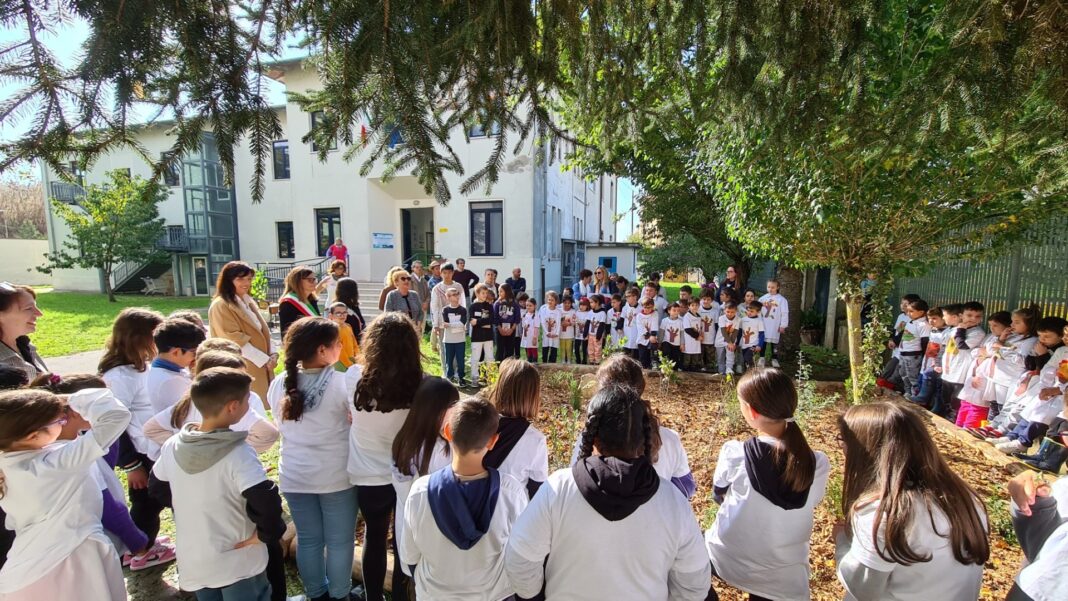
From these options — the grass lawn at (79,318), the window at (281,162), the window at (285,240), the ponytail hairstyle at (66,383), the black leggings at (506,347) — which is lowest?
the grass lawn at (79,318)

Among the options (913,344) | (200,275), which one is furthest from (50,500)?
(200,275)

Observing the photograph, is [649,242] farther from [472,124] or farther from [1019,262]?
[472,124]

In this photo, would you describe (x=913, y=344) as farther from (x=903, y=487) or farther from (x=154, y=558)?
(x=154, y=558)

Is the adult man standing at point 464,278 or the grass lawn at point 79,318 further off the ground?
the adult man standing at point 464,278

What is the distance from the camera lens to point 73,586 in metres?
1.95

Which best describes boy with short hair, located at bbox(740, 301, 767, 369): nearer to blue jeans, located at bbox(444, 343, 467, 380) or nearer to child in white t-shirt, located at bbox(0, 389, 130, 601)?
blue jeans, located at bbox(444, 343, 467, 380)

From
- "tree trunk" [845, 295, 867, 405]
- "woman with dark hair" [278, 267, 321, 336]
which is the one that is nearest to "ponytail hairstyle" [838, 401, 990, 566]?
"tree trunk" [845, 295, 867, 405]

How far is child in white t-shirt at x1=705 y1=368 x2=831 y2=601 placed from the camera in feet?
6.48

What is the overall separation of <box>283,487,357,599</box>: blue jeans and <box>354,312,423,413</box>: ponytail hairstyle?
21.9 inches

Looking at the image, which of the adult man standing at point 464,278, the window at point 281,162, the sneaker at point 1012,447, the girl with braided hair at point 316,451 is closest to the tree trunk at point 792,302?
the sneaker at point 1012,447

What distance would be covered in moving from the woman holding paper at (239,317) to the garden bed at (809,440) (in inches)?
105

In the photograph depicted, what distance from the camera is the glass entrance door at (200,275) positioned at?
69.3 ft

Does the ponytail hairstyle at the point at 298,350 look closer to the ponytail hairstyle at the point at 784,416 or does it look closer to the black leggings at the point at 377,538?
the black leggings at the point at 377,538

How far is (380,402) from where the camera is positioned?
2.34 m
